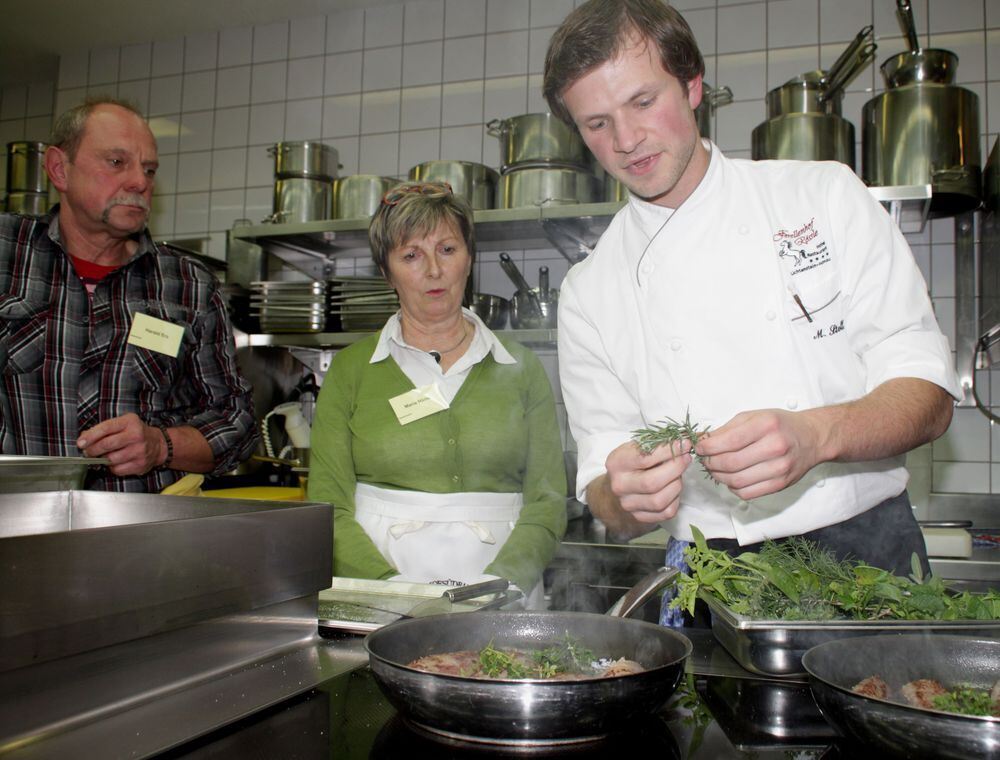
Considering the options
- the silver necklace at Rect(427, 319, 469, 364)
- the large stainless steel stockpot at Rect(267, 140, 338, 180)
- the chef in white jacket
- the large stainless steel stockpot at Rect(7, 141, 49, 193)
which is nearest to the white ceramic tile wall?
the large stainless steel stockpot at Rect(267, 140, 338, 180)

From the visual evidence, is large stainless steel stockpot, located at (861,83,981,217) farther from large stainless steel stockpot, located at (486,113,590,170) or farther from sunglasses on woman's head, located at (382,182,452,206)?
sunglasses on woman's head, located at (382,182,452,206)

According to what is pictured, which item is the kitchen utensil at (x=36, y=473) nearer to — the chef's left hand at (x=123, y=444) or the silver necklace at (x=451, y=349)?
the chef's left hand at (x=123, y=444)

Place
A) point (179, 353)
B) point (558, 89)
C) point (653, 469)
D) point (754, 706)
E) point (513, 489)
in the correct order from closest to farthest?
point (754, 706)
point (653, 469)
point (558, 89)
point (513, 489)
point (179, 353)

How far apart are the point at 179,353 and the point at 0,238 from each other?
1.74 feet

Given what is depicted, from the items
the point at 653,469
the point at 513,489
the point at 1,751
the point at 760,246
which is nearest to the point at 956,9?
the point at 760,246

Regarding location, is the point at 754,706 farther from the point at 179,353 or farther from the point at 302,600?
the point at 179,353

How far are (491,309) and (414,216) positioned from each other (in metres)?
1.16

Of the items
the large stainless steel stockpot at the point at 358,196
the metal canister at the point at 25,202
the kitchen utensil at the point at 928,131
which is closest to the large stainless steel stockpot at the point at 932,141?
the kitchen utensil at the point at 928,131

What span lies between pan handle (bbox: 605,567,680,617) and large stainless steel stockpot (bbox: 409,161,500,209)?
8.03 feet

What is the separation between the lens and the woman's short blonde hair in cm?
213

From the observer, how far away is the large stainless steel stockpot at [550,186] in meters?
3.13

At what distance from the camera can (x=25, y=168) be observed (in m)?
4.29

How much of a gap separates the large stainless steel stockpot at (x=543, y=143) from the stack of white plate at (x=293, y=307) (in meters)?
0.96

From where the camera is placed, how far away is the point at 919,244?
3213 mm
